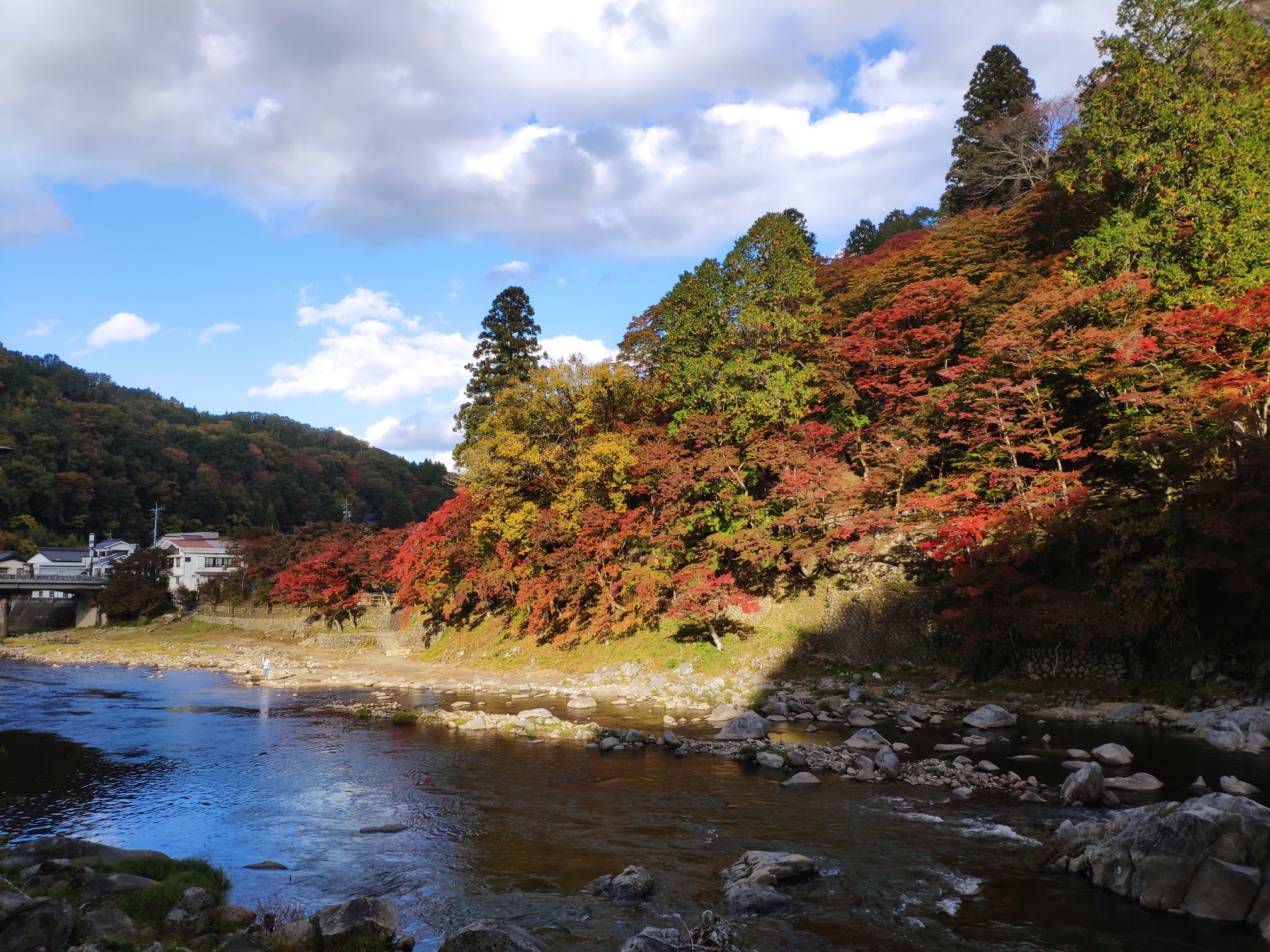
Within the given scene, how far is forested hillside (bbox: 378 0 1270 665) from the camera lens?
58.1 ft

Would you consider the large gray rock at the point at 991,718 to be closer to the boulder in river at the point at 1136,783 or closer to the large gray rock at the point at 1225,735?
the large gray rock at the point at 1225,735

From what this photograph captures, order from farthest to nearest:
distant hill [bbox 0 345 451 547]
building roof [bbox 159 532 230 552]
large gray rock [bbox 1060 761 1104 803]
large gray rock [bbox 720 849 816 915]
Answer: distant hill [bbox 0 345 451 547]
building roof [bbox 159 532 230 552]
large gray rock [bbox 1060 761 1104 803]
large gray rock [bbox 720 849 816 915]

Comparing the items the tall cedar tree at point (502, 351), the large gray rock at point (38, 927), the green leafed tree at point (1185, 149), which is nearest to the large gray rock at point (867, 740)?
the large gray rock at point (38, 927)

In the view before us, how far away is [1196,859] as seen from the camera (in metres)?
7.92

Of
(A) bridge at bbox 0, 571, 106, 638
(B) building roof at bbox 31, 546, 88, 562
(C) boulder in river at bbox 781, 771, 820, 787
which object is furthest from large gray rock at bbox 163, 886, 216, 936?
(B) building roof at bbox 31, 546, 88, 562

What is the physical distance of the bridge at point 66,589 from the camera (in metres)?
53.7

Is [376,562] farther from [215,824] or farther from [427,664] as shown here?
[215,824]

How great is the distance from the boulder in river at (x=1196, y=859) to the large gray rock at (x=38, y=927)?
11.2 m

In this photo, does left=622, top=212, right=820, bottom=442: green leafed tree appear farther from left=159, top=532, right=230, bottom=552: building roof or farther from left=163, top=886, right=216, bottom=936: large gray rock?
left=159, top=532, right=230, bottom=552: building roof

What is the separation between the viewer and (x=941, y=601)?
21.6 meters

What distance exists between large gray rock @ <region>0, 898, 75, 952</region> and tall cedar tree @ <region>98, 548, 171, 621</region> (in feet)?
A: 197

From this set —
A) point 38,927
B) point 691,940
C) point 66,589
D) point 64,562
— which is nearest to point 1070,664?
point 691,940

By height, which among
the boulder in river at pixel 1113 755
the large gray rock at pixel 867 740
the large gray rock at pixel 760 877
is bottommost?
the large gray rock at pixel 867 740

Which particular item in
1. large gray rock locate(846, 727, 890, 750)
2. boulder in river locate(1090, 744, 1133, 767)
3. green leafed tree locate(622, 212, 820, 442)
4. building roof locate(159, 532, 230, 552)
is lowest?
large gray rock locate(846, 727, 890, 750)
